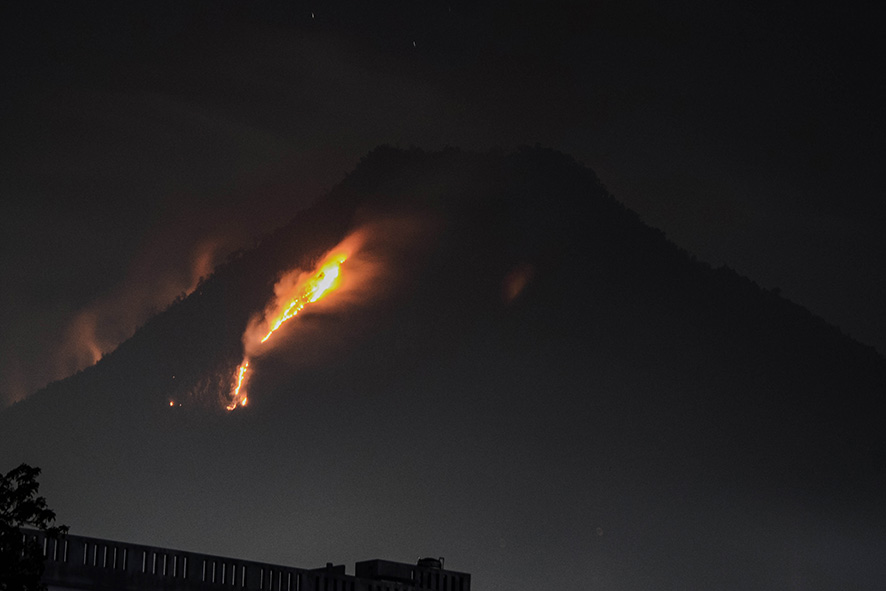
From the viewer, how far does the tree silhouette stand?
98.2ft

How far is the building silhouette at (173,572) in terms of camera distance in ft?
125

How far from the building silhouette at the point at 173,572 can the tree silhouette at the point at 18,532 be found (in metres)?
3.57

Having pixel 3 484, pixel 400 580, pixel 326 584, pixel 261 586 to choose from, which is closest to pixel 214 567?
pixel 261 586

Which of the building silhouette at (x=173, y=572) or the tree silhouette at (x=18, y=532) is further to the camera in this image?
the building silhouette at (x=173, y=572)

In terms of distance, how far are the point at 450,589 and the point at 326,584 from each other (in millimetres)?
6763

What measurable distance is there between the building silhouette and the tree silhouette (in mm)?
3567

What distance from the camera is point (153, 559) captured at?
40406 mm

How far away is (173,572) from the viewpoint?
135 ft

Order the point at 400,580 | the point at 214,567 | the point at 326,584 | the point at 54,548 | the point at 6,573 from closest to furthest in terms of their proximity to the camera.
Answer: the point at 6,573
the point at 54,548
the point at 214,567
the point at 326,584
the point at 400,580

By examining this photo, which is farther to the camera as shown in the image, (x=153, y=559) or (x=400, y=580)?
(x=400, y=580)

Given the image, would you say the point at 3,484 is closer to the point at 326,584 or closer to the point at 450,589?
the point at 326,584

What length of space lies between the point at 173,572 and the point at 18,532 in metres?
10.3

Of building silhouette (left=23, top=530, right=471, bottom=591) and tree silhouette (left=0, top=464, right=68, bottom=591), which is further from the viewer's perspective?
building silhouette (left=23, top=530, right=471, bottom=591)

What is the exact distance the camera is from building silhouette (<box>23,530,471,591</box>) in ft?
125
